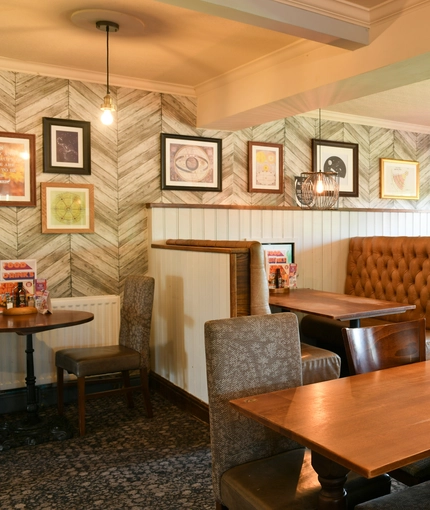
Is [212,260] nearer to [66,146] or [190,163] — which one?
[190,163]

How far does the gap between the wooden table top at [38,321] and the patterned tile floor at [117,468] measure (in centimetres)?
76

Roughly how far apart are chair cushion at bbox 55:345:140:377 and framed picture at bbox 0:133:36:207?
1.19 metres

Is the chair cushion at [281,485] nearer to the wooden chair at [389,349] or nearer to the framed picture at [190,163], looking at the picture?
the wooden chair at [389,349]

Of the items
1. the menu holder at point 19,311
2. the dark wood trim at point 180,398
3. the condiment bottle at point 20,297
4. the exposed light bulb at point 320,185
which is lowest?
the dark wood trim at point 180,398

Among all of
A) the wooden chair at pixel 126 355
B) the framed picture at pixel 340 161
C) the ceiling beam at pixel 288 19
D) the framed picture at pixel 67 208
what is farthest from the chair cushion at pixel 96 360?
the framed picture at pixel 340 161

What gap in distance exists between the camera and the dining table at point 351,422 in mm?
1319

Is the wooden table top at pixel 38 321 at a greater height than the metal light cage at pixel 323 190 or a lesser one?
lesser

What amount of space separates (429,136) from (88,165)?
161 inches

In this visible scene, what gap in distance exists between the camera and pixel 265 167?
5012 millimetres

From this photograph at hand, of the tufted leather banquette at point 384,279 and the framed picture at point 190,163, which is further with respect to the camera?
the framed picture at point 190,163

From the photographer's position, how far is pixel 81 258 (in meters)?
4.28

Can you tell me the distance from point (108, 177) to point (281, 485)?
3149mm

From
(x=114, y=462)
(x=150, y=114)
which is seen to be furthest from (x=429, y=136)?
(x=114, y=462)

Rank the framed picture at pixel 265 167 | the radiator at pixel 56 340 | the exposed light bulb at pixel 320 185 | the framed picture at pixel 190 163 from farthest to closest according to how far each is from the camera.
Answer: the framed picture at pixel 265 167 < the framed picture at pixel 190 163 < the exposed light bulb at pixel 320 185 < the radiator at pixel 56 340
